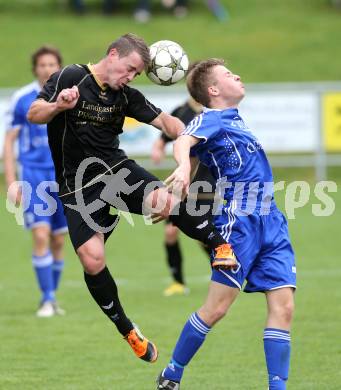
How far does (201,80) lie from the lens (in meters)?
5.67

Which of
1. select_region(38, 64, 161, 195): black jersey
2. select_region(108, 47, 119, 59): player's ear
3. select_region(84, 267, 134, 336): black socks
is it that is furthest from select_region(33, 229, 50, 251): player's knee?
select_region(108, 47, 119, 59): player's ear

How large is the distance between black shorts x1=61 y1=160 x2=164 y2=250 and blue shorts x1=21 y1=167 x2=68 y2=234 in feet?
7.96

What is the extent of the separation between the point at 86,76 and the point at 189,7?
20.6 meters

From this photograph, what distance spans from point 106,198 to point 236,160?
0.98 m

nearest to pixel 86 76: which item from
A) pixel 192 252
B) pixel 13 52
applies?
pixel 192 252

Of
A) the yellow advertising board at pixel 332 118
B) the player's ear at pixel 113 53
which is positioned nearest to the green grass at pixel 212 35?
the yellow advertising board at pixel 332 118

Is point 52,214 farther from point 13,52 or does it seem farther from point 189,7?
point 189,7

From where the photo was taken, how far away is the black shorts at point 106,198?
591 centimetres

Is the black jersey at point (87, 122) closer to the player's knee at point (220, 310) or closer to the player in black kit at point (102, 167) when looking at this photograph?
the player in black kit at point (102, 167)

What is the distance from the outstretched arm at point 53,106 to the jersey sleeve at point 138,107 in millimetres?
462

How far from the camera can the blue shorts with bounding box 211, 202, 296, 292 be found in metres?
5.36

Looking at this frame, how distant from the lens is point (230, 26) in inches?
992

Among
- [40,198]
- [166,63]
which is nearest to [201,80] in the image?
[166,63]

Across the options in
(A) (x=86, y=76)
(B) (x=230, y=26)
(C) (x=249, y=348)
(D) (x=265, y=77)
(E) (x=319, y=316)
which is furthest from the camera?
(B) (x=230, y=26)
